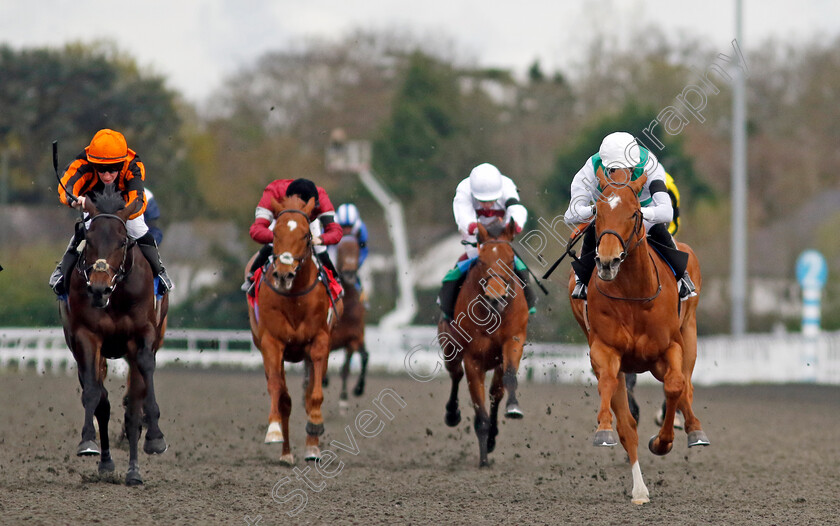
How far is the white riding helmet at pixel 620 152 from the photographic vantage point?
24.4 feet

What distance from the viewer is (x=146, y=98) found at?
2652 centimetres

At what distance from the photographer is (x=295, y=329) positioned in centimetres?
923

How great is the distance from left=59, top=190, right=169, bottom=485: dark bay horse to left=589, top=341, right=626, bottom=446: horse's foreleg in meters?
3.12

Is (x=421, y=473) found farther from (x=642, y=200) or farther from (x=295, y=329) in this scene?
(x=642, y=200)

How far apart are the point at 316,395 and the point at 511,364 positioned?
1.63 metres

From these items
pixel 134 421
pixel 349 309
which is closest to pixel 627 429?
pixel 134 421

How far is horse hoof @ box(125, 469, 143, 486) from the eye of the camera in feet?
26.0

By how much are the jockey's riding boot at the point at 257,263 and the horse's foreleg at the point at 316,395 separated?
33.2 inches

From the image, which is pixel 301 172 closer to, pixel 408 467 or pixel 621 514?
pixel 408 467

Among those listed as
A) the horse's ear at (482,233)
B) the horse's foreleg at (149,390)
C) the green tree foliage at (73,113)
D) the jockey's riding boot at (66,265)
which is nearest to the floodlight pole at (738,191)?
the green tree foliage at (73,113)

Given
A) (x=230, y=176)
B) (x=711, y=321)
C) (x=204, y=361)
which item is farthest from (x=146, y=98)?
A: (x=711, y=321)

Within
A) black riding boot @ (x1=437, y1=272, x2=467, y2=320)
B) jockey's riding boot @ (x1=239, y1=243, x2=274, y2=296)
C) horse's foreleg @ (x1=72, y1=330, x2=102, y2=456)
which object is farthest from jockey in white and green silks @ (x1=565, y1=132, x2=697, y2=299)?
horse's foreleg @ (x1=72, y1=330, x2=102, y2=456)

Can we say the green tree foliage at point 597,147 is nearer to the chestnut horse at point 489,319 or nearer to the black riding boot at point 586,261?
the chestnut horse at point 489,319

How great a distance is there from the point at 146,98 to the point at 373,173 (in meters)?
11.7
